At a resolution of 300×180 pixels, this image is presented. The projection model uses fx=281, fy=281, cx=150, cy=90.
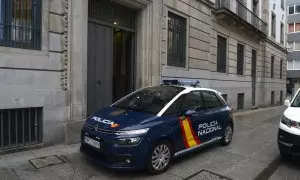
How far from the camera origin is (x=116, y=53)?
30.7 ft

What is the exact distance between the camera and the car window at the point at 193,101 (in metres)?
5.70

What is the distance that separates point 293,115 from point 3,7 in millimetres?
6410

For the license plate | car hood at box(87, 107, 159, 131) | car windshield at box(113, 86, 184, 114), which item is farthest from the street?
car windshield at box(113, 86, 184, 114)

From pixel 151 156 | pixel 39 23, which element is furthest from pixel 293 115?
pixel 39 23

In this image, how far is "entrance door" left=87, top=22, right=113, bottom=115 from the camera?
804 cm

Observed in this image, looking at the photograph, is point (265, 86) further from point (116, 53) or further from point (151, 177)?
point (151, 177)

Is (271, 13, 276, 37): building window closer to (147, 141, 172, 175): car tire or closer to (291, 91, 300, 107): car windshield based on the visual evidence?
(291, 91, 300, 107): car windshield

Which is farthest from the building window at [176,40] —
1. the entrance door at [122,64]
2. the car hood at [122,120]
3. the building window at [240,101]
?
the building window at [240,101]

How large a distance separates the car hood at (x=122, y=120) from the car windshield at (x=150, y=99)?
10.2 inches

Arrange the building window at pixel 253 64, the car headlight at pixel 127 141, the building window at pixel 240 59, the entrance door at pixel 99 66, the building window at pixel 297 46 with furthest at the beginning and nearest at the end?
1. the building window at pixel 297 46
2. the building window at pixel 253 64
3. the building window at pixel 240 59
4. the entrance door at pixel 99 66
5. the car headlight at pixel 127 141

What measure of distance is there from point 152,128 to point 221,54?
11.3 m

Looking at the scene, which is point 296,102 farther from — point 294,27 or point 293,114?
point 294,27

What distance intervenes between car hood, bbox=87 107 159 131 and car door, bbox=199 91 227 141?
1.56m

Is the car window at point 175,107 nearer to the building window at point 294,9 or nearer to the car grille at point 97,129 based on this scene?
the car grille at point 97,129
